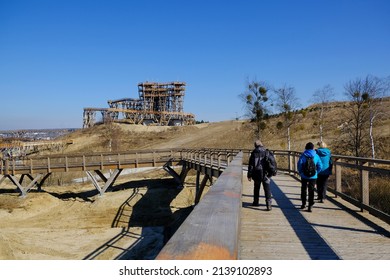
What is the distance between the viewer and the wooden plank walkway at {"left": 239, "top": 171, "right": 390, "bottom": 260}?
15.3 ft

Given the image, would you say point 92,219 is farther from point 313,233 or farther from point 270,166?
point 313,233

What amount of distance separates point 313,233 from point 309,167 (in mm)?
1888

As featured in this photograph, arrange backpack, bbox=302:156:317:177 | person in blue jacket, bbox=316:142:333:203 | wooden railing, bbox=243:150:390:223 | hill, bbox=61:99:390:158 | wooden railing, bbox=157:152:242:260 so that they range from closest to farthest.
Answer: wooden railing, bbox=157:152:242:260, wooden railing, bbox=243:150:390:223, backpack, bbox=302:156:317:177, person in blue jacket, bbox=316:142:333:203, hill, bbox=61:99:390:158

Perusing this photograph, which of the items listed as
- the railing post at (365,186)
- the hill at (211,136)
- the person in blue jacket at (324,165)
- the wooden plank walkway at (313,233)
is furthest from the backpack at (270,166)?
the hill at (211,136)

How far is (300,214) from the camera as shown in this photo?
7.20 m

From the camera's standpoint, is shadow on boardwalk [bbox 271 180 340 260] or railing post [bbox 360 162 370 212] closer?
shadow on boardwalk [bbox 271 180 340 260]

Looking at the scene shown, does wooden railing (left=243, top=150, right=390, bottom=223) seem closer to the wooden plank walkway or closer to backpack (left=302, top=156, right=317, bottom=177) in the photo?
the wooden plank walkway

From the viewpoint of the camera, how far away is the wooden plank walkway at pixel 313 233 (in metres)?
4.67

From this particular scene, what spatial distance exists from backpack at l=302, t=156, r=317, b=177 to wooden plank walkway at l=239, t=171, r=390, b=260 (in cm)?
84

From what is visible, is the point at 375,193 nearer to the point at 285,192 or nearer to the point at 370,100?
the point at 285,192

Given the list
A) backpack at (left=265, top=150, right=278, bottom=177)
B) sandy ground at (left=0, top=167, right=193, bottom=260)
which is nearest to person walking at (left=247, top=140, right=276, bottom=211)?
backpack at (left=265, top=150, right=278, bottom=177)

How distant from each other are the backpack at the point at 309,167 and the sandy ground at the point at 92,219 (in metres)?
8.48

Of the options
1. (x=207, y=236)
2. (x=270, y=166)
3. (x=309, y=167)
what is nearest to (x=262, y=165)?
(x=270, y=166)
